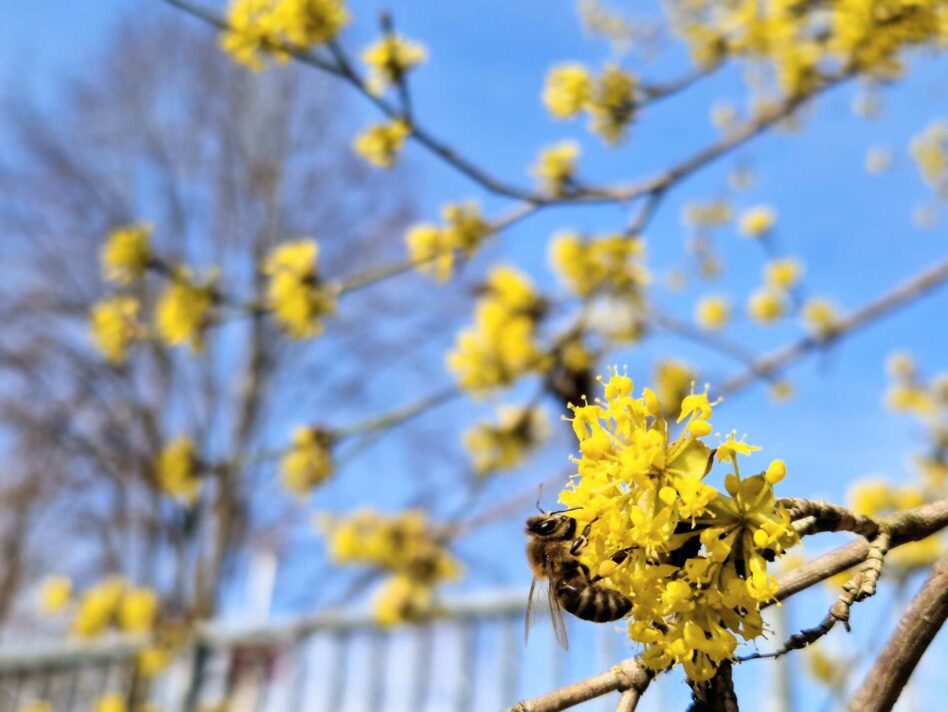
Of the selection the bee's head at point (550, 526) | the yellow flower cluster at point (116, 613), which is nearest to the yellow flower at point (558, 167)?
the bee's head at point (550, 526)

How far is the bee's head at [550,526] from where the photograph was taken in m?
1.06

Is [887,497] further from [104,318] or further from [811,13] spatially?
[104,318]

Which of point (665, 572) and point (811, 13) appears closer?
point (665, 572)

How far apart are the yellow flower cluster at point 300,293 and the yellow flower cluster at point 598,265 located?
0.75 meters

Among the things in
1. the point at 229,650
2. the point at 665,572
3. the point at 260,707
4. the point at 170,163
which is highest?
the point at 170,163

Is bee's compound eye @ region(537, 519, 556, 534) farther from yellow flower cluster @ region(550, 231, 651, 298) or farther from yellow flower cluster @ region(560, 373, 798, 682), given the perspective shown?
yellow flower cluster @ region(550, 231, 651, 298)

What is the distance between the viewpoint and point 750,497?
725 mm

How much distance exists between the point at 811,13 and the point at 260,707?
14.5 feet

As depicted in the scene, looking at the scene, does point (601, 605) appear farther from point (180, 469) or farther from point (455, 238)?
point (180, 469)

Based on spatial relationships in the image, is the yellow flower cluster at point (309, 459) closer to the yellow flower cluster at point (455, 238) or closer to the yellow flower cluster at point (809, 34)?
the yellow flower cluster at point (455, 238)

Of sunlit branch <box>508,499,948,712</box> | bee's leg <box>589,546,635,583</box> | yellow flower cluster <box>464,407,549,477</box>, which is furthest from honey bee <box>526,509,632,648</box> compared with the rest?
yellow flower cluster <box>464,407,549,477</box>

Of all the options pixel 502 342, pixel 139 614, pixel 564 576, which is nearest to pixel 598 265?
pixel 502 342

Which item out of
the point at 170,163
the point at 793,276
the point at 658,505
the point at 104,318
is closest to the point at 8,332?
the point at 170,163

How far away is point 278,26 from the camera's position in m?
1.99
